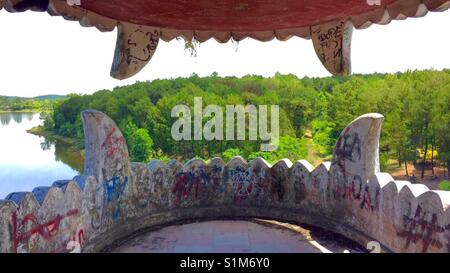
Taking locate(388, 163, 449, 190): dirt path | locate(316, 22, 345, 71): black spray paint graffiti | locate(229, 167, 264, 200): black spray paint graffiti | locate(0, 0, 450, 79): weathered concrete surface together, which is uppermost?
locate(0, 0, 450, 79): weathered concrete surface

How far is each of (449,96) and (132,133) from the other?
39.6 metres

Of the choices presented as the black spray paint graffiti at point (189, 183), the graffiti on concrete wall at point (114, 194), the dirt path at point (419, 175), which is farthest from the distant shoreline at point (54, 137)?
the graffiti on concrete wall at point (114, 194)

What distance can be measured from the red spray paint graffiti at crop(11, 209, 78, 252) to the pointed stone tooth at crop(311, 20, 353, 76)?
20.7 feet

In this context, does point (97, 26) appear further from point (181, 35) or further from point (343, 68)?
point (343, 68)

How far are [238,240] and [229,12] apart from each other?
20.3 ft

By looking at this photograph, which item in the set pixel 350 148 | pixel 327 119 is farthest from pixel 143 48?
pixel 327 119

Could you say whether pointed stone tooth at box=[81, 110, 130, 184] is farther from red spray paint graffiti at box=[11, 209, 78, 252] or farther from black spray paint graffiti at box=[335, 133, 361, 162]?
black spray paint graffiti at box=[335, 133, 361, 162]

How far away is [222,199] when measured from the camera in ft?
43.2

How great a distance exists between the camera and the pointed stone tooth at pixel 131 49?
27.3ft

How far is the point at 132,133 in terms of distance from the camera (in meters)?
54.3

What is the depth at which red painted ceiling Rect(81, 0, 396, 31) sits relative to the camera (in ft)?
21.2

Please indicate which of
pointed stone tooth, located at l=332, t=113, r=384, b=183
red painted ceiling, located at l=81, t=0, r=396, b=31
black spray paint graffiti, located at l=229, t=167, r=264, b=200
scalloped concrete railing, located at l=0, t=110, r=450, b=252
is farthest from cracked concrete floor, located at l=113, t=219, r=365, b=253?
red painted ceiling, located at l=81, t=0, r=396, b=31

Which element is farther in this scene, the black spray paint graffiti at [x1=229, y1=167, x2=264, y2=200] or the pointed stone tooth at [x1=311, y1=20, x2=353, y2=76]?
the black spray paint graffiti at [x1=229, y1=167, x2=264, y2=200]

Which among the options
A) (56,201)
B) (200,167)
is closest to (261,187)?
(200,167)
